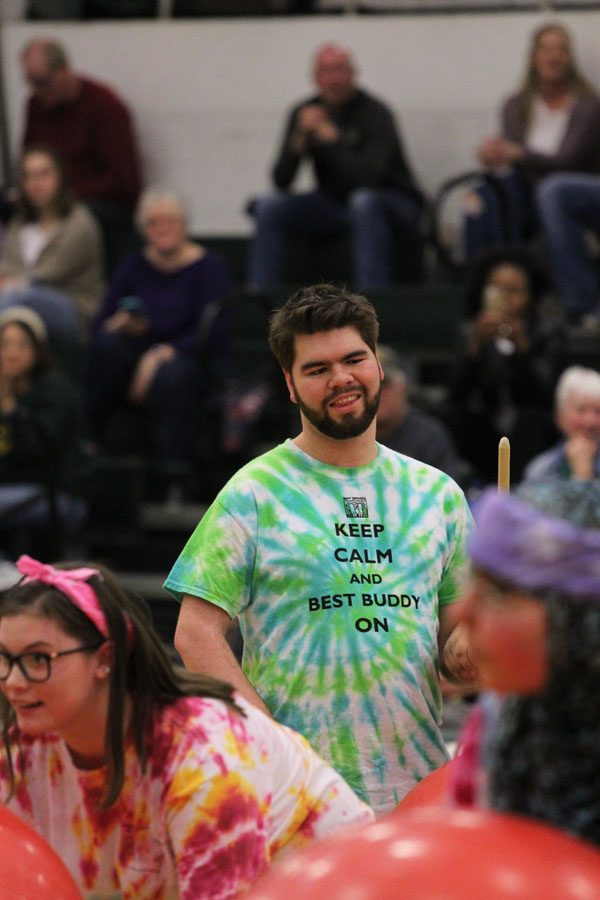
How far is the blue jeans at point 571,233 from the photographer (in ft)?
29.3

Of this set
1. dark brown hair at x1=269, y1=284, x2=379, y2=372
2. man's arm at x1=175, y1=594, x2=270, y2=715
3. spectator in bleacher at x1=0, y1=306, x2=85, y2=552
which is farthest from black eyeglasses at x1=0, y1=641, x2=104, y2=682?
spectator in bleacher at x1=0, y1=306, x2=85, y2=552

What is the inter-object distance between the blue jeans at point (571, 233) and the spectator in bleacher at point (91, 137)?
2598 millimetres

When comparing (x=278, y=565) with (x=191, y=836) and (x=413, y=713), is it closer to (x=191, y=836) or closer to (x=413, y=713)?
(x=413, y=713)

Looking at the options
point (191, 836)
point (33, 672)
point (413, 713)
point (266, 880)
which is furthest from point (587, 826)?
point (413, 713)

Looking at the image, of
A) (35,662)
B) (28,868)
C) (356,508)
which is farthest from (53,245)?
(28,868)

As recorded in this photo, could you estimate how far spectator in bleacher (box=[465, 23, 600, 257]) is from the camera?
30.4 feet

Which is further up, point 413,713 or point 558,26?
point 558,26

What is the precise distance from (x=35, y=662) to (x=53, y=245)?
6.50 m

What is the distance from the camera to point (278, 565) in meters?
3.91

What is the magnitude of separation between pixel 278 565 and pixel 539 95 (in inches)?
238

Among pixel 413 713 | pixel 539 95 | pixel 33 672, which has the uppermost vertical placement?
pixel 539 95

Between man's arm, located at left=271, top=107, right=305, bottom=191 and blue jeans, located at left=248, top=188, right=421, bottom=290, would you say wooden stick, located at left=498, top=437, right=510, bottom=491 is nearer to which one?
blue jeans, located at left=248, top=188, right=421, bottom=290

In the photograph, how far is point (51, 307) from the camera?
9.13m

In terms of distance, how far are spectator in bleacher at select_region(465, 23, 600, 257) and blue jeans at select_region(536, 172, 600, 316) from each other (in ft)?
1.13
